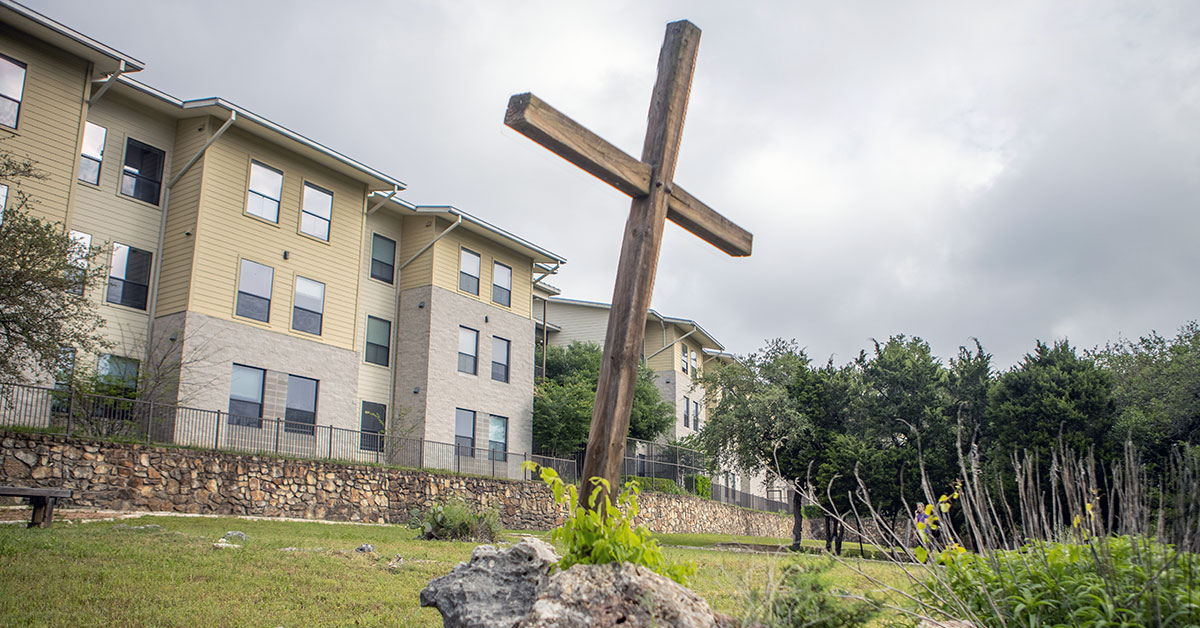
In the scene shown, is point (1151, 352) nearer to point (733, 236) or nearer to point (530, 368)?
point (530, 368)

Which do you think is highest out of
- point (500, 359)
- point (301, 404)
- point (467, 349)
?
point (467, 349)

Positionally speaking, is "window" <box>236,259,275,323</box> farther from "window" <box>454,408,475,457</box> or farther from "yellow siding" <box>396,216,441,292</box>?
"window" <box>454,408,475,457</box>

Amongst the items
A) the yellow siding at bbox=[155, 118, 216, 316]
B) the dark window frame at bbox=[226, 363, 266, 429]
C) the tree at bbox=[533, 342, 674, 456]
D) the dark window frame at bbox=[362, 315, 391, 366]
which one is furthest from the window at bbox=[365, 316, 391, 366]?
the yellow siding at bbox=[155, 118, 216, 316]

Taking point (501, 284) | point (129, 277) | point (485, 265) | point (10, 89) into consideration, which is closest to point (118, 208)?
point (129, 277)

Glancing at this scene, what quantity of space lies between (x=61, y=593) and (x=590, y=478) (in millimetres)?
5644

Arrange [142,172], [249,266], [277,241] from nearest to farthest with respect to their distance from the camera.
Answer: [142,172], [249,266], [277,241]

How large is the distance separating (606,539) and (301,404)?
74.3 ft

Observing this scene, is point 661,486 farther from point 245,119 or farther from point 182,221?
point 245,119

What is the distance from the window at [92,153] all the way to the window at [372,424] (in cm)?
1047

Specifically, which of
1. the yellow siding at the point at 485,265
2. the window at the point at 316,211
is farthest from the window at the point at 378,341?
the window at the point at 316,211

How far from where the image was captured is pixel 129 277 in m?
22.2

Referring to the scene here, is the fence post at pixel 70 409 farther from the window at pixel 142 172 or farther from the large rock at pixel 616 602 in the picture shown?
the large rock at pixel 616 602

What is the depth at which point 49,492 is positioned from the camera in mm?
12477

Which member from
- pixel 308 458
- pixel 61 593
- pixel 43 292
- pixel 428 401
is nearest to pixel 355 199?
pixel 428 401
